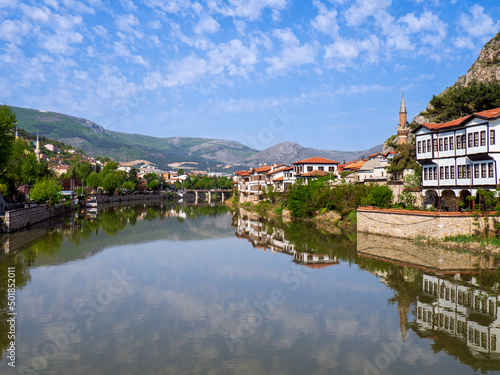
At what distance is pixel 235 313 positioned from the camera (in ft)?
61.9

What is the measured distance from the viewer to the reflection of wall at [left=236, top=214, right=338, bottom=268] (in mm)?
31628

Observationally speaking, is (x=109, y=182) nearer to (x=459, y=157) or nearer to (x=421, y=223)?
(x=421, y=223)

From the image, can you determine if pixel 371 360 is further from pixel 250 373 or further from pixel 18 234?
pixel 18 234

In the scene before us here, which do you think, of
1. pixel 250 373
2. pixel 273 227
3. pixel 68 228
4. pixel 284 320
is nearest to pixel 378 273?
pixel 284 320

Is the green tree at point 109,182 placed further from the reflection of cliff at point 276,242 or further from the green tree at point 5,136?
the green tree at point 5,136

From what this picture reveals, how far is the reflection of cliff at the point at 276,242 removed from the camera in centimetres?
3161

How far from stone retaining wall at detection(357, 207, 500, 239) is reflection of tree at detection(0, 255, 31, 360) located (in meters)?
29.9

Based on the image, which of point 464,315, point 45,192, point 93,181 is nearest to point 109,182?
point 93,181

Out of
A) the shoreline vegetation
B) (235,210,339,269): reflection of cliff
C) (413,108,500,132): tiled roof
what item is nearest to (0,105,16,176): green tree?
(235,210,339,269): reflection of cliff

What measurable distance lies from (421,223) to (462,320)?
19.7m

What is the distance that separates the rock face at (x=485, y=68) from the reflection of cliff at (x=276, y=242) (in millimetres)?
41711

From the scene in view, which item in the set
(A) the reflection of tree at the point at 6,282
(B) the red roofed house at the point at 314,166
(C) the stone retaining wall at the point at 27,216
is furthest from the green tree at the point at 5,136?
(B) the red roofed house at the point at 314,166

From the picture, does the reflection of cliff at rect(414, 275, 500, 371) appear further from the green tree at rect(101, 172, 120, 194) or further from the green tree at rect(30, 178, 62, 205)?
the green tree at rect(101, 172, 120, 194)

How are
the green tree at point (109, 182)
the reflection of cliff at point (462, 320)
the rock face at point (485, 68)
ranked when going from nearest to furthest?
the reflection of cliff at point (462, 320), the rock face at point (485, 68), the green tree at point (109, 182)
